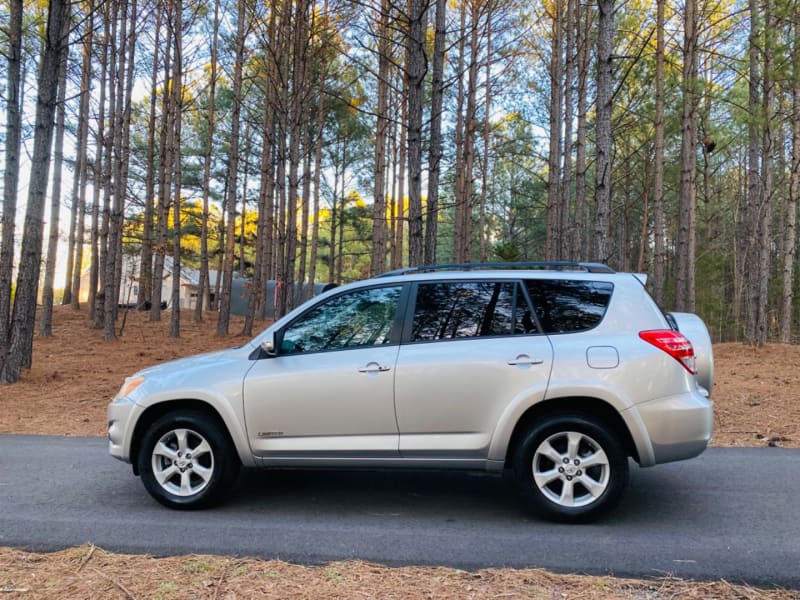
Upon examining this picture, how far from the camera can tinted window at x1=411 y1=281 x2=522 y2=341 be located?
14.3ft

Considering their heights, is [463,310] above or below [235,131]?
below

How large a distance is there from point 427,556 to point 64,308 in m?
26.6

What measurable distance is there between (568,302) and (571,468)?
119 cm

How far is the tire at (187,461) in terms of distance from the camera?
441 cm

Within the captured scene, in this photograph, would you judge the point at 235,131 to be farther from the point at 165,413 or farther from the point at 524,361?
the point at 524,361

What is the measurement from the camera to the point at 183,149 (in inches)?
1137

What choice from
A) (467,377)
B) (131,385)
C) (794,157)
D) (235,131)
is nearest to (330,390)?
(467,377)

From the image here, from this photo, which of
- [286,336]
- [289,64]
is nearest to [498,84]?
[289,64]

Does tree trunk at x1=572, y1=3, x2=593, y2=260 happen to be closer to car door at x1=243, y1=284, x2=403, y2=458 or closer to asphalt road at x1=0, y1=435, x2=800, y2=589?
asphalt road at x1=0, y1=435, x2=800, y2=589

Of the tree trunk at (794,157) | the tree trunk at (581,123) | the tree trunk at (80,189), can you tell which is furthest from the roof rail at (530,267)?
the tree trunk at (80,189)

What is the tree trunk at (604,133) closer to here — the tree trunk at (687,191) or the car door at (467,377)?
the car door at (467,377)

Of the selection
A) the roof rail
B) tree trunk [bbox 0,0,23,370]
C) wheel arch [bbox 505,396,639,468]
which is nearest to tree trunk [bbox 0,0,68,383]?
tree trunk [bbox 0,0,23,370]

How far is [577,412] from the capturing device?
412cm

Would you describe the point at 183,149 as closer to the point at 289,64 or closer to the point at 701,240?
the point at 289,64
